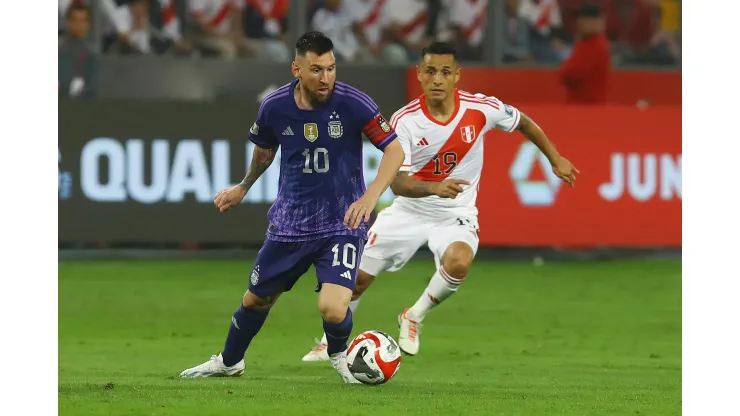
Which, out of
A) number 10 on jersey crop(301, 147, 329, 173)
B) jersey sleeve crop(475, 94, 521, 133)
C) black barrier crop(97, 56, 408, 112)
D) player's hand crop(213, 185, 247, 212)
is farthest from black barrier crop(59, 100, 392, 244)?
number 10 on jersey crop(301, 147, 329, 173)

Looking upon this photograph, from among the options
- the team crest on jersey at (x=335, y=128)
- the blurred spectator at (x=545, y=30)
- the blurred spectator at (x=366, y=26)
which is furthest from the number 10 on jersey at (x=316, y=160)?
the blurred spectator at (x=545, y=30)

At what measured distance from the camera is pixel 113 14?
16656mm

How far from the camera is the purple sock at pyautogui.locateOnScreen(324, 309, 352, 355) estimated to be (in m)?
7.67

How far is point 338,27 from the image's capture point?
17594 mm

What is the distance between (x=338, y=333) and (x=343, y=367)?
209 millimetres

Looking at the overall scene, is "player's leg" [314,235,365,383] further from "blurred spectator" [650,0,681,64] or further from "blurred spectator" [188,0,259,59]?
"blurred spectator" [650,0,681,64]

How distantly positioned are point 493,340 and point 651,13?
31.2 ft

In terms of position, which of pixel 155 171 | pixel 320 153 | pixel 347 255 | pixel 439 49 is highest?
pixel 439 49

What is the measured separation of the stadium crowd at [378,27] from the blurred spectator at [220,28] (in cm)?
1

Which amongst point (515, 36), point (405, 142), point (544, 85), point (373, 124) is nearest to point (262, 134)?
point (373, 124)

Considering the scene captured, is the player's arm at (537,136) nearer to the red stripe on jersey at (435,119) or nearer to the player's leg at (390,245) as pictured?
the red stripe on jersey at (435,119)

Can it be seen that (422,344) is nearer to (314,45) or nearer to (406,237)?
(406,237)

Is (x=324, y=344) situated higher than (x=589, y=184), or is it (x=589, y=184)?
(x=589, y=184)
